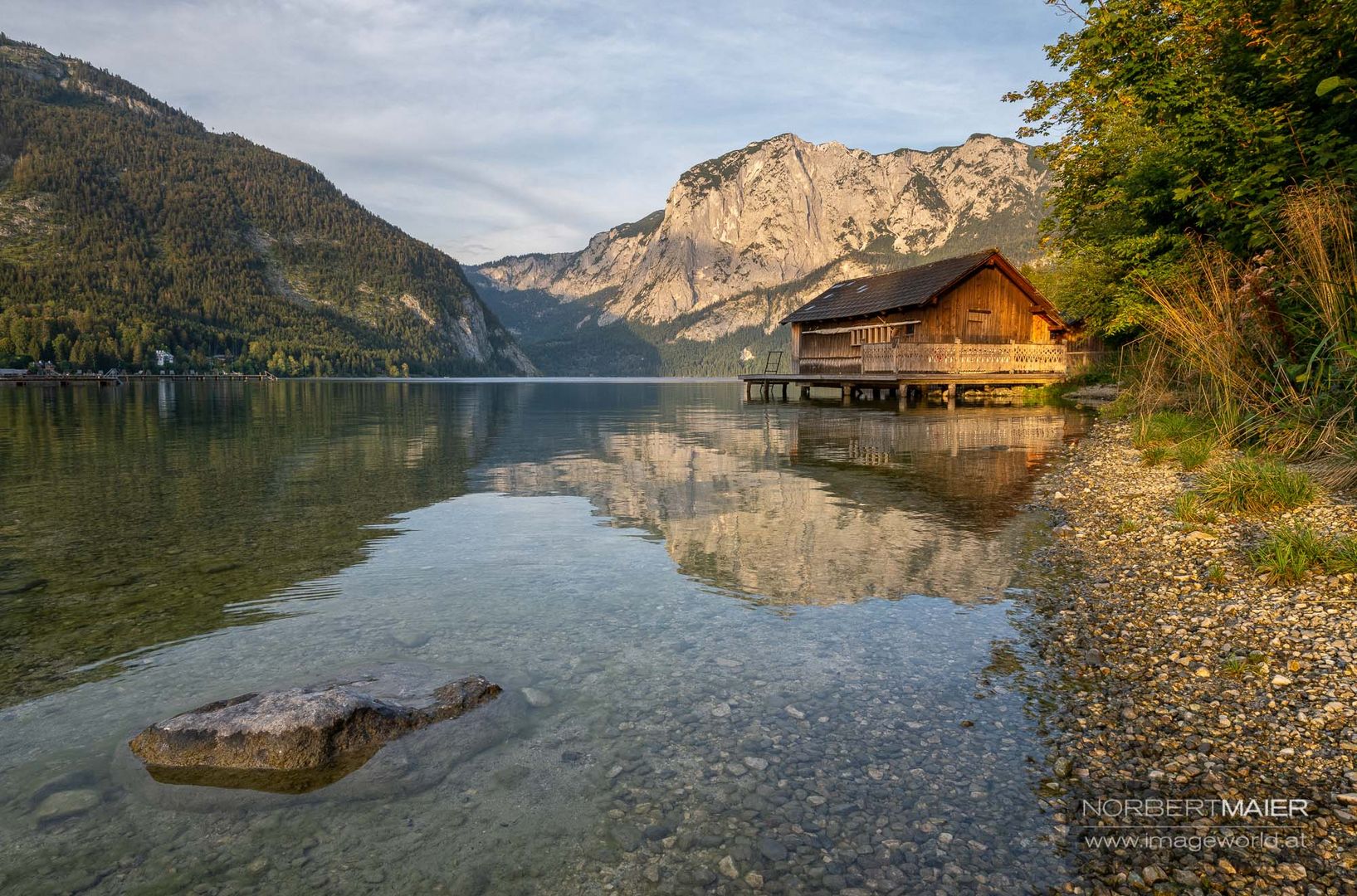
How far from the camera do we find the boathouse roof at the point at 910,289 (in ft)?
128

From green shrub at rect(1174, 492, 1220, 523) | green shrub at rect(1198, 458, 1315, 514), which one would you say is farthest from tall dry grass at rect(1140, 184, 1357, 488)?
green shrub at rect(1174, 492, 1220, 523)

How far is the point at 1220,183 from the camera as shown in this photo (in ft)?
42.9

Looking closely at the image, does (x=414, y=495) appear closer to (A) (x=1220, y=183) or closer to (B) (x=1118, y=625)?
(B) (x=1118, y=625)

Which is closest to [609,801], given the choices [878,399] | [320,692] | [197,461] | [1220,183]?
[320,692]

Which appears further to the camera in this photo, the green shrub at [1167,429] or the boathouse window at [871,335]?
the boathouse window at [871,335]

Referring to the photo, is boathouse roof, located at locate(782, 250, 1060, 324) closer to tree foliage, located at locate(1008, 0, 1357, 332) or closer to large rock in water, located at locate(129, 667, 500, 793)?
tree foliage, located at locate(1008, 0, 1357, 332)

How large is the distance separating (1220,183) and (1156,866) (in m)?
14.3

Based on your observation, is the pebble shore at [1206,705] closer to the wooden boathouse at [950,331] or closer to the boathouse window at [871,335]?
the wooden boathouse at [950,331]

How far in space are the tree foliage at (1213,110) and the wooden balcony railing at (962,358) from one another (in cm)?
1249

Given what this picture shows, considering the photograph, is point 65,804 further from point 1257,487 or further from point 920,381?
point 920,381

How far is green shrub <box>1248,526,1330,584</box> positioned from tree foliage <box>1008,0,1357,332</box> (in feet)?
18.2

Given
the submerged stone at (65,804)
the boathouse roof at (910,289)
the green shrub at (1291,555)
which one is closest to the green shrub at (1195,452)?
the green shrub at (1291,555)

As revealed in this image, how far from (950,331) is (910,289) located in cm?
339

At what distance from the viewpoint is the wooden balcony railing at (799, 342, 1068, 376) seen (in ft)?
123
